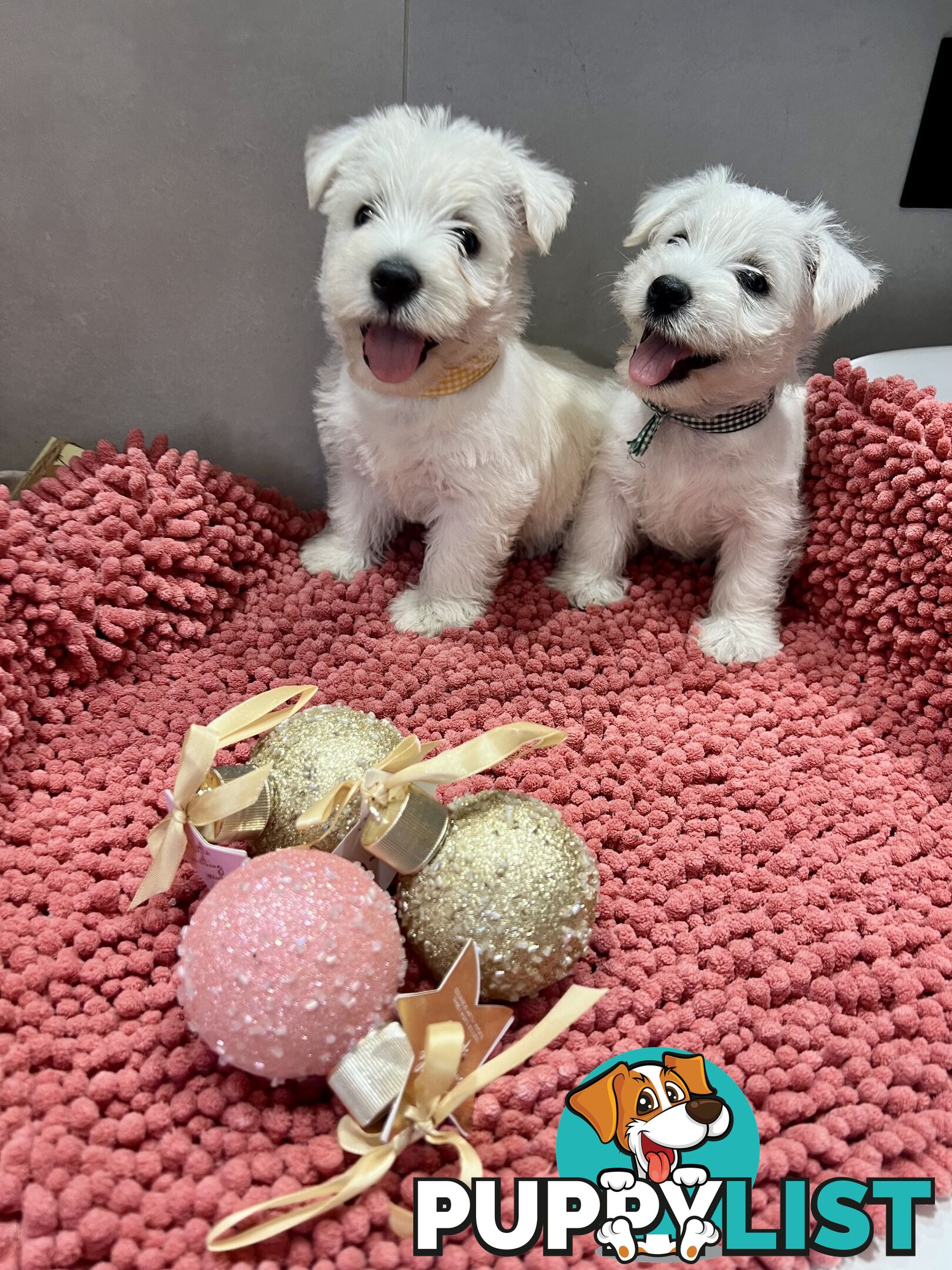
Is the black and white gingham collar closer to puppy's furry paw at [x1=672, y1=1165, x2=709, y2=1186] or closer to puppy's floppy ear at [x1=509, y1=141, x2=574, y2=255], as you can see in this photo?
puppy's floppy ear at [x1=509, y1=141, x2=574, y2=255]

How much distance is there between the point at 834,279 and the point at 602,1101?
1.54 m

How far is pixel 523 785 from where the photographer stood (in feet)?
5.75

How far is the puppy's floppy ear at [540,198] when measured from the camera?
1.74 m

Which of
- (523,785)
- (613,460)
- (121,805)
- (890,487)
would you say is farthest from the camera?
(613,460)

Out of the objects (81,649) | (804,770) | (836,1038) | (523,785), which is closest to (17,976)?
(81,649)

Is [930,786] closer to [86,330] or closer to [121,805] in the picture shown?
[121,805]

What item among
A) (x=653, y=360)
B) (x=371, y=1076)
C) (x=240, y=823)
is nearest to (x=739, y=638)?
(x=653, y=360)

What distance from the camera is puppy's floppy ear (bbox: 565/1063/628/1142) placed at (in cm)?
121

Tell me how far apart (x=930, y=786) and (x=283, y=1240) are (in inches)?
57.4

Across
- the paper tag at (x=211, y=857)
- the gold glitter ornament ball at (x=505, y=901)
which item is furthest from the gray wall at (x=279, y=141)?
the gold glitter ornament ball at (x=505, y=901)

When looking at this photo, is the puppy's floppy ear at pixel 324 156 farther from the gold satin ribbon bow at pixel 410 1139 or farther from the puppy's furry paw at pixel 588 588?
the gold satin ribbon bow at pixel 410 1139

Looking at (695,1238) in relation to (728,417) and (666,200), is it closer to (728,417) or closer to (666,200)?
(728,417)

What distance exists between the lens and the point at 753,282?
183 centimetres

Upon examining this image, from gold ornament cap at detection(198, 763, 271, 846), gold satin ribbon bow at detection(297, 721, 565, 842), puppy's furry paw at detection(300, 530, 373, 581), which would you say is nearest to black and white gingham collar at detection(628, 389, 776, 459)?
puppy's furry paw at detection(300, 530, 373, 581)
